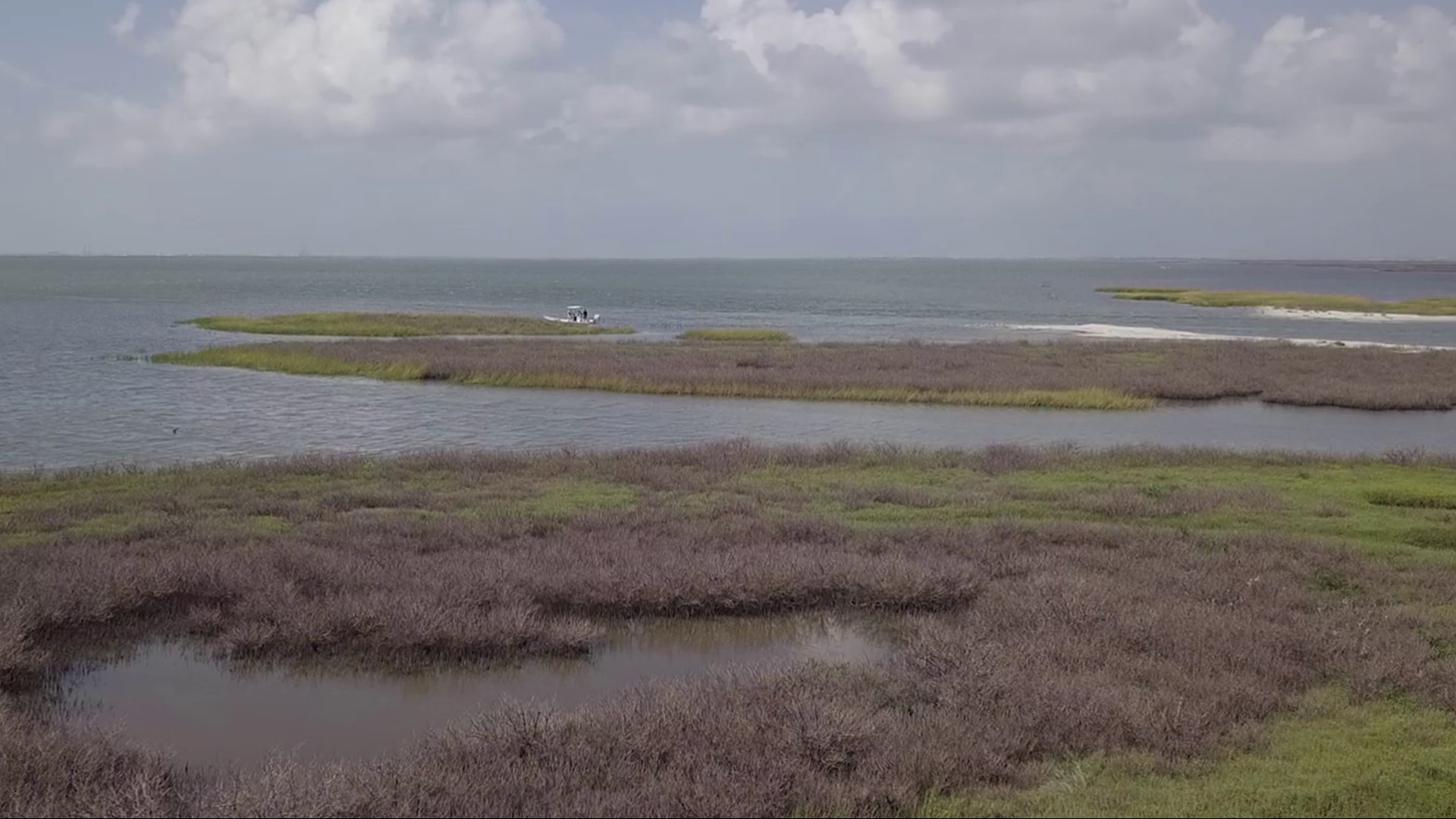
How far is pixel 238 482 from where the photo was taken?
2214cm

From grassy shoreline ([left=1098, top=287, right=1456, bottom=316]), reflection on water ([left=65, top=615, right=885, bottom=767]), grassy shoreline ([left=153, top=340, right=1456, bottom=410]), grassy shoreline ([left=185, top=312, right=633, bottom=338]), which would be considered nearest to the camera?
reflection on water ([left=65, top=615, right=885, bottom=767])

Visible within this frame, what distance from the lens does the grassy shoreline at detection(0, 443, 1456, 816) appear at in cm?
861

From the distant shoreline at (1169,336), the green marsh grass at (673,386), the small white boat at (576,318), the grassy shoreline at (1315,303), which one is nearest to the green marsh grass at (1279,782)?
the green marsh grass at (673,386)

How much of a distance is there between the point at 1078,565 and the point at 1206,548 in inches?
103

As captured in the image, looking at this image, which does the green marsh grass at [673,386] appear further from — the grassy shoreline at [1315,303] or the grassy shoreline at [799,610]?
the grassy shoreline at [1315,303]

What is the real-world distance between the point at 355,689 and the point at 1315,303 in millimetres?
124638

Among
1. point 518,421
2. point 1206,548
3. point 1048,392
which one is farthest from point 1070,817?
point 1048,392

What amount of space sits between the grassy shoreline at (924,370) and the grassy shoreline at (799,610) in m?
18.3

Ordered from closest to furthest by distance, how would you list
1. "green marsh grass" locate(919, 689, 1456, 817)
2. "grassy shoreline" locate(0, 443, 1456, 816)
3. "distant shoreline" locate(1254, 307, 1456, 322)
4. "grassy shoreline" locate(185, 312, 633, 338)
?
"green marsh grass" locate(919, 689, 1456, 817), "grassy shoreline" locate(0, 443, 1456, 816), "grassy shoreline" locate(185, 312, 633, 338), "distant shoreline" locate(1254, 307, 1456, 322)

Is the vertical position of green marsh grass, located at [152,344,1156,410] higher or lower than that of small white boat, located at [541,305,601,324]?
lower

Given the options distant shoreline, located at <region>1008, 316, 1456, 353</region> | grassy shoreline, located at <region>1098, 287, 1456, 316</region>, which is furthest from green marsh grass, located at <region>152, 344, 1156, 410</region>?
grassy shoreline, located at <region>1098, 287, 1456, 316</region>

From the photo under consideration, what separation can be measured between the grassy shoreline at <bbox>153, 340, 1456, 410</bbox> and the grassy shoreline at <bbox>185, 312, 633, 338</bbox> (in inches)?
433

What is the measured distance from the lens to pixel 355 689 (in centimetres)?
1203

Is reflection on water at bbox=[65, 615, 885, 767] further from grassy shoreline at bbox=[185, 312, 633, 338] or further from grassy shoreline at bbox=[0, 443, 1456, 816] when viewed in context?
grassy shoreline at bbox=[185, 312, 633, 338]
